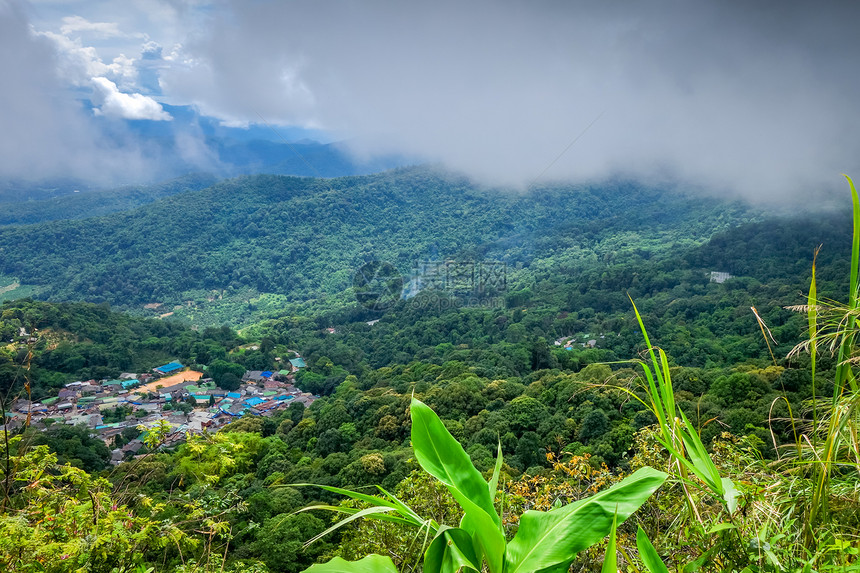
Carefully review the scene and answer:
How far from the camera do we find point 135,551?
2.70 metres

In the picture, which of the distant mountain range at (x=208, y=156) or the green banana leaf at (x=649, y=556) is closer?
the green banana leaf at (x=649, y=556)

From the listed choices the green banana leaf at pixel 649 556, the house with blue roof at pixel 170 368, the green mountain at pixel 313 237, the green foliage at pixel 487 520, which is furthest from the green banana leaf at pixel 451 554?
the green mountain at pixel 313 237

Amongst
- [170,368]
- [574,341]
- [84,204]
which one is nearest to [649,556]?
[574,341]

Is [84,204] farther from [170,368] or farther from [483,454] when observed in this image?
[483,454]

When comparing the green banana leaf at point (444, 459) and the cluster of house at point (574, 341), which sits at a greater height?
the green banana leaf at point (444, 459)

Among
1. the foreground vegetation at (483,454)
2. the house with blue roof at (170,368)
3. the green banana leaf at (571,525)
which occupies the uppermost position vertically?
the green banana leaf at (571,525)

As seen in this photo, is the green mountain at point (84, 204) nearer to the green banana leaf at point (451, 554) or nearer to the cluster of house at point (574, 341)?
the cluster of house at point (574, 341)

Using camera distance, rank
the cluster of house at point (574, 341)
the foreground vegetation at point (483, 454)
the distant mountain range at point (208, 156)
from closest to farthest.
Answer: the foreground vegetation at point (483, 454) < the cluster of house at point (574, 341) < the distant mountain range at point (208, 156)

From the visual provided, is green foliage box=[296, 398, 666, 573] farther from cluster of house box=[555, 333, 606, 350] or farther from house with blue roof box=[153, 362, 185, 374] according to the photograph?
house with blue roof box=[153, 362, 185, 374]

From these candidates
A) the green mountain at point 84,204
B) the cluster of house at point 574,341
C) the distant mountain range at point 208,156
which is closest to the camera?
the cluster of house at point 574,341

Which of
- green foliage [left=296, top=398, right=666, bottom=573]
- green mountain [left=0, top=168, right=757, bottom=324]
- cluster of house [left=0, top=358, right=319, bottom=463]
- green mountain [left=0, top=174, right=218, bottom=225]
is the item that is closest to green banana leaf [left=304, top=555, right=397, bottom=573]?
green foliage [left=296, top=398, right=666, bottom=573]

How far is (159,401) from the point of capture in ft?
67.2

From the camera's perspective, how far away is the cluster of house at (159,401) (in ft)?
55.7

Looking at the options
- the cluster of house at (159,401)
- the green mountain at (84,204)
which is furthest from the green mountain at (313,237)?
the green mountain at (84,204)
